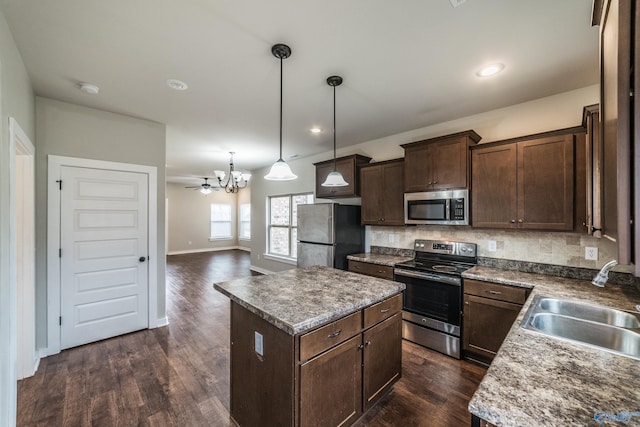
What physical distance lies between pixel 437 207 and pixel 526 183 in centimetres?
85

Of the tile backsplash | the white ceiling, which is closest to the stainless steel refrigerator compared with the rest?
the tile backsplash

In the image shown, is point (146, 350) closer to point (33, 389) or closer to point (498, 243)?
point (33, 389)

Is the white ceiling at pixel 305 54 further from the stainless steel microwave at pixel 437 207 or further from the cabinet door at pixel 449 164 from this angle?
the stainless steel microwave at pixel 437 207

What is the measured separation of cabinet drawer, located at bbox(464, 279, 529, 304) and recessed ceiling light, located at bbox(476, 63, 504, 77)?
1.89 metres

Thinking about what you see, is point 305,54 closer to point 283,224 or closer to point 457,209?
point 457,209

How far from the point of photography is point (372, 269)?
3.52 m

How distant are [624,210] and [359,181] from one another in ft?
11.2

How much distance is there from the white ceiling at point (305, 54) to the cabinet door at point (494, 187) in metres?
0.60

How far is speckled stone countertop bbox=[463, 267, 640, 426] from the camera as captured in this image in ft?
2.62

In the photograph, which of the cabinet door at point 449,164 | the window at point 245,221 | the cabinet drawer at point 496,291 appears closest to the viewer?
the cabinet drawer at point 496,291

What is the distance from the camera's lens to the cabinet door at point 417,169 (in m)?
3.20

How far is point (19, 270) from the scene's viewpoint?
2426mm

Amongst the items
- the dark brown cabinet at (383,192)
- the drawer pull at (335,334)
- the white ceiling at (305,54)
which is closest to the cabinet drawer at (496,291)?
the dark brown cabinet at (383,192)

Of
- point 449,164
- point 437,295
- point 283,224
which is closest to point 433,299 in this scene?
point 437,295
